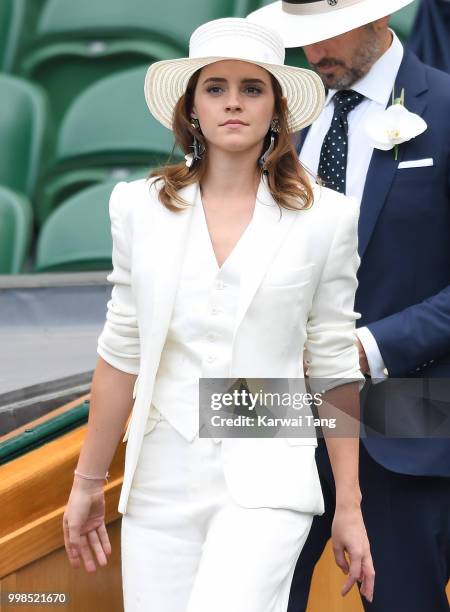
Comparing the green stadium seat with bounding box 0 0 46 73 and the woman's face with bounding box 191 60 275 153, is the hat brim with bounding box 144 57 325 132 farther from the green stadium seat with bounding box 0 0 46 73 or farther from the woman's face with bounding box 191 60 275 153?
the green stadium seat with bounding box 0 0 46 73

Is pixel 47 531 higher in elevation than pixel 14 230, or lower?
→ lower

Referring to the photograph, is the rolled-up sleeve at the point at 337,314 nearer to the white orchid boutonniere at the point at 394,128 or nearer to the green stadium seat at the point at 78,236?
the white orchid boutonniere at the point at 394,128

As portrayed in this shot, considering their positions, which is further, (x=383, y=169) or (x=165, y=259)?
(x=383, y=169)

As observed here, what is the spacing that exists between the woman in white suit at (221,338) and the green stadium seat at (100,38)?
3.31 m

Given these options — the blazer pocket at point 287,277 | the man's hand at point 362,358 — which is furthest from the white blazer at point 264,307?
the man's hand at point 362,358

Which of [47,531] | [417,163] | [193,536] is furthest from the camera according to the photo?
[417,163]

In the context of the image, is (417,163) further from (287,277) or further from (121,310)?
(121,310)

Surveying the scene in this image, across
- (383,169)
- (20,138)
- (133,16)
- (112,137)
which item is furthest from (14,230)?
(383,169)

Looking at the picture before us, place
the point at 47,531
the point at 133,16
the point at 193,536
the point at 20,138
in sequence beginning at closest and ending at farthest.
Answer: the point at 193,536 → the point at 47,531 → the point at 20,138 → the point at 133,16

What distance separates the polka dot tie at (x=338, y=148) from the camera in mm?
2420

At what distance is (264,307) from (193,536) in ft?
1.20

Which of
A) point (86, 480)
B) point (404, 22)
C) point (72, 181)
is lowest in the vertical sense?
point (86, 480)

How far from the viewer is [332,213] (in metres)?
1.93

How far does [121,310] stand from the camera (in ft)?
6.42
